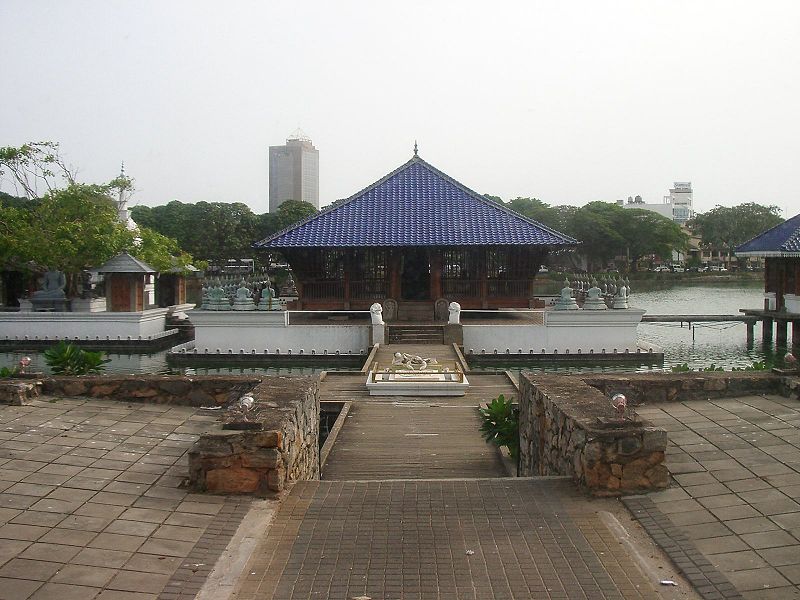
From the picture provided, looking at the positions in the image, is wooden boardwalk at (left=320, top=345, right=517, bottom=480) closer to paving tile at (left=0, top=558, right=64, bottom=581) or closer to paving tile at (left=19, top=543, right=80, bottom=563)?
paving tile at (left=19, top=543, right=80, bottom=563)

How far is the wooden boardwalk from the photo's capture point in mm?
8898

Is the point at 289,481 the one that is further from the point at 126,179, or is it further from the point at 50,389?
the point at 126,179

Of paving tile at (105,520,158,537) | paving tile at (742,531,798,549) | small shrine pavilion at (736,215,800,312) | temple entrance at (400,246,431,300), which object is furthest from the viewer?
temple entrance at (400,246,431,300)

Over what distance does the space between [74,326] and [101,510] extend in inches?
869

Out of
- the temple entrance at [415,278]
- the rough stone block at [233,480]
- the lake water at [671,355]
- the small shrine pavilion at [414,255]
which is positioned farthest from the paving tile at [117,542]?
the temple entrance at [415,278]

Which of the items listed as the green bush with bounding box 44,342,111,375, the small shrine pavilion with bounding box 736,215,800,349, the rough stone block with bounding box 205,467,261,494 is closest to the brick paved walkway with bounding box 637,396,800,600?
the rough stone block with bounding box 205,467,261,494

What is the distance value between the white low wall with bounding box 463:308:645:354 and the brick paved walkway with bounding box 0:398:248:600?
15.0 metres

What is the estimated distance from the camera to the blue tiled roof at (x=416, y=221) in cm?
2380

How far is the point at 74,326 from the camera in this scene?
25688mm

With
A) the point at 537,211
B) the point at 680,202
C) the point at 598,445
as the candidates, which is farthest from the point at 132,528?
the point at 680,202

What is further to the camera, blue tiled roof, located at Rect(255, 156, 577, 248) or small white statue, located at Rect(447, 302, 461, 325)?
blue tiled roof, located at Rect(255, 156, 577, 248)

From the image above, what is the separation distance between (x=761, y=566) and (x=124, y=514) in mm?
4073

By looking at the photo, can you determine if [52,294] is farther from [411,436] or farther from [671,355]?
[411,436]

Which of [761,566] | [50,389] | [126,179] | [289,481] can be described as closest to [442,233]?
[126,179]
